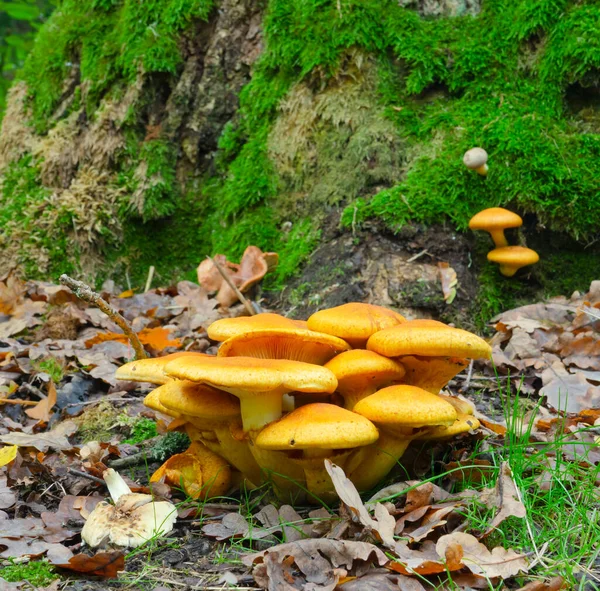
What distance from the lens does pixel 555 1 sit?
5.16 m

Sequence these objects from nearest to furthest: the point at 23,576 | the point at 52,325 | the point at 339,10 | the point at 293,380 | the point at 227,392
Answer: the point at 23,576 < the point at 293,380 < the point at 227,392 < the point at 52,325 < the point at 339,10

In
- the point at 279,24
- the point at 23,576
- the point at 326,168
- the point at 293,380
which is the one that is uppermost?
the point at 279,24

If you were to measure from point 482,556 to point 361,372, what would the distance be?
2.57 ft

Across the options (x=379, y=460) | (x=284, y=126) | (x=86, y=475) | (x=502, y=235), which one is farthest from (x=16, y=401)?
(x=502, y=235)

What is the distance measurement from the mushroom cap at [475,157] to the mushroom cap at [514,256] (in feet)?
2.23

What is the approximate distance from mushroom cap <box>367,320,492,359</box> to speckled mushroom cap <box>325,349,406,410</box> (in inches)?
2.5

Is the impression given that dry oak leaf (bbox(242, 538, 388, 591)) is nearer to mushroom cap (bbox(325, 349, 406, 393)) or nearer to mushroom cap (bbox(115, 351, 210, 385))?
mushroom cap (bbox(325, 349, 406, 393))

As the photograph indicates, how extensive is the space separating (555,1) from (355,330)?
4026mm

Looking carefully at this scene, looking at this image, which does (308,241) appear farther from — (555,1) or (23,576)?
(23,576)

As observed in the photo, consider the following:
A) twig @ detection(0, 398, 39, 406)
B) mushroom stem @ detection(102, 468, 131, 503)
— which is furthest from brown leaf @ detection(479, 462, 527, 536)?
twig @ detection(0, 398, 39, 406)

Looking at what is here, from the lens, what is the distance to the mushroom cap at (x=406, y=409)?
2332mm

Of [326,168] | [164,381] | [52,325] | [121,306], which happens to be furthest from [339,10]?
[164,381]

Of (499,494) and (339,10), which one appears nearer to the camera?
(499,494)

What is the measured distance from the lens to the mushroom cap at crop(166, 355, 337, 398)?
2.26 meters
